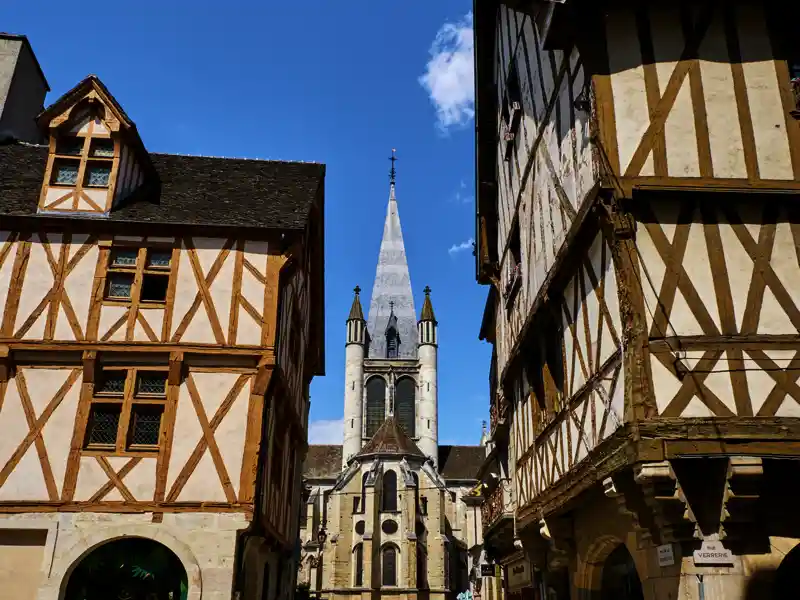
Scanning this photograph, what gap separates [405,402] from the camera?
6166cm

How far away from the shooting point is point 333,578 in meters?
45.2

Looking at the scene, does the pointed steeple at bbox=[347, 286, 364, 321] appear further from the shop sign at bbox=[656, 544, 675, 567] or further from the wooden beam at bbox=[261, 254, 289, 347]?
the shop sign at bbox=[656, 544, 675, 567]

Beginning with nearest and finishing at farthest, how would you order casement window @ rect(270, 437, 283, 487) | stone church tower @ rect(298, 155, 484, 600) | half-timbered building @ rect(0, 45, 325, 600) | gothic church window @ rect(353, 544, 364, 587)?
half-timbered building @ rect(0, 45, 325, 600), casement window @ rect(270, 437, 283, 487), gothic church window @ rect(353, 544, 364, 587), stone church tower @ rect(298, 155, 484, 600)

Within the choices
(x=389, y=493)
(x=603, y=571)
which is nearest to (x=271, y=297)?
(x=603, y=571)

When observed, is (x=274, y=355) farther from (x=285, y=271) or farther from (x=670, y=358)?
(x=670, y=358)

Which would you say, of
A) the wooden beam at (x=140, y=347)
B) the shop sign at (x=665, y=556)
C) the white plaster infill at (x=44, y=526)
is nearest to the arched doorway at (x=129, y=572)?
the white plaster infill at (x=44, y=526)

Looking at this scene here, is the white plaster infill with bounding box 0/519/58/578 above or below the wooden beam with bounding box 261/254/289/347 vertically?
below

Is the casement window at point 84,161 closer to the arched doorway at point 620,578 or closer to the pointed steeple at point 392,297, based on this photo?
the arched doorway at point 620,578

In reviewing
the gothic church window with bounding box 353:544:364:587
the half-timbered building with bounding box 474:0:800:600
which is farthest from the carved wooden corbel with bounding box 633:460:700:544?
the gothic church window with bounding box 353:544:364:587

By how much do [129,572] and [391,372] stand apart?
168 feet

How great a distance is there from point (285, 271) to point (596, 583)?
699 centimetres

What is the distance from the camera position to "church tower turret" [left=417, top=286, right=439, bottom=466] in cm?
5862

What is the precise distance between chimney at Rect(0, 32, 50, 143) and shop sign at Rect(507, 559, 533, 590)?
14.4 metres

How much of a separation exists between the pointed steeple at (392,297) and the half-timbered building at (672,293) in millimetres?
54214
